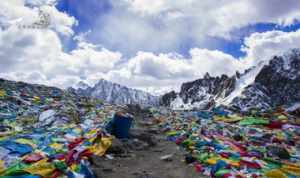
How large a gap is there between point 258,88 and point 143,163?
15794 cm

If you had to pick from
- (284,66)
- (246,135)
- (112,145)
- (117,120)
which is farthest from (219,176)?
(284,66)

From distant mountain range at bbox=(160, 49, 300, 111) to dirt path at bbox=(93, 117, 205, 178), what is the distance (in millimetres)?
127478

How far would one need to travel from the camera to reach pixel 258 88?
156375mm

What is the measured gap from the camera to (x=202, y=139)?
1069 cm

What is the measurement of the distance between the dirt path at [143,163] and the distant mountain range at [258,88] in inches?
5019

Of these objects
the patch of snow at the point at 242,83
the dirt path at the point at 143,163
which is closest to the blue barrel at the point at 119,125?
the dirt path at the point at 143,163

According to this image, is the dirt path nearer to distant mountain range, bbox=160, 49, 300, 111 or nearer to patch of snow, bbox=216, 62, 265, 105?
distant mountain range, bbox=160, 49, 300, 111

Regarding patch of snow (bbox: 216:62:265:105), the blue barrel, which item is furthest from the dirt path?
patch of snow (bbox: 216:62:265:105)

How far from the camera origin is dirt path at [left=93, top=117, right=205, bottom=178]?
7.30m

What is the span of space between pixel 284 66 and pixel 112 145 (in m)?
173

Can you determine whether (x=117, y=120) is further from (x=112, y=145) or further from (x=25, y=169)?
(x=25, y=169)

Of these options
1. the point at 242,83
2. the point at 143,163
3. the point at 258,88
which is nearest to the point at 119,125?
the point at 143,163

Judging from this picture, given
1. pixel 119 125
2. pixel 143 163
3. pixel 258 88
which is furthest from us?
pixel 258 88

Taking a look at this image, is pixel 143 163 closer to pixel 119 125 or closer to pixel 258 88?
pixel 119 125
